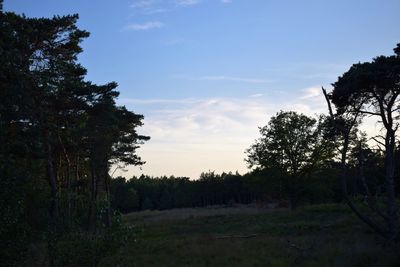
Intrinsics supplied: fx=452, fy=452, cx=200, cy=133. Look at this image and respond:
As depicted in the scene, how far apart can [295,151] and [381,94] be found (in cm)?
2922

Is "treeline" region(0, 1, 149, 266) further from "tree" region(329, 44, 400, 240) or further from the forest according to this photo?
"tree" region(329, 44, 400, 240)

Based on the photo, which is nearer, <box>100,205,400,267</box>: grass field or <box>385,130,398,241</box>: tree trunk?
<box>100,205,400,267</box>: grass field

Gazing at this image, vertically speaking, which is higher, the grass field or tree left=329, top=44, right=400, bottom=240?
tree left=329, top=44, right=400, bottom=240

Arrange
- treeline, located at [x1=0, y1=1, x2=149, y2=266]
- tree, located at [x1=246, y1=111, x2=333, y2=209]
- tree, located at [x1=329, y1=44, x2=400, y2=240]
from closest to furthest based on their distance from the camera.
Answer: treeline, located at [x1=0, y1=1, x2=149, y2=266], tree, located at [x1=329, y1=44, x2=400, y2=240], tree, located at [x1=246, y1=111, x2=333, y2=209]

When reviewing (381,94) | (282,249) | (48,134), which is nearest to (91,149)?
(48,134)

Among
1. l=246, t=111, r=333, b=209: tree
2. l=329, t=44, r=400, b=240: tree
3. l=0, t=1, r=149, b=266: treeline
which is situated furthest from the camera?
l=246, t=111, r=333, b=209: tree

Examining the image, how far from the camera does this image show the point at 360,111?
16.2 meters

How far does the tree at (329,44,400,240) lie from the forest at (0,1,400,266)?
0.04 m

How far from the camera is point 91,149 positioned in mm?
34594

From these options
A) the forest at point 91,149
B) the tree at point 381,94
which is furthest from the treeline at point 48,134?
the tree at point 381,94

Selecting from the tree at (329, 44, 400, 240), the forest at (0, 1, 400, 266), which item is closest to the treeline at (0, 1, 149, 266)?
the forest at (0, 1, 400, 266)

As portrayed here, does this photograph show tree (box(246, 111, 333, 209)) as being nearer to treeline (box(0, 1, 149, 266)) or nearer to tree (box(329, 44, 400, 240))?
treeline (box(0, 1, 149, 266))

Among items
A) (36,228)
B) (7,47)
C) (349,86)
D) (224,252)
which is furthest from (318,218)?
(36,228)

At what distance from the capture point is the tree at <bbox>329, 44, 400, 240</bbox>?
14852 millimetres
